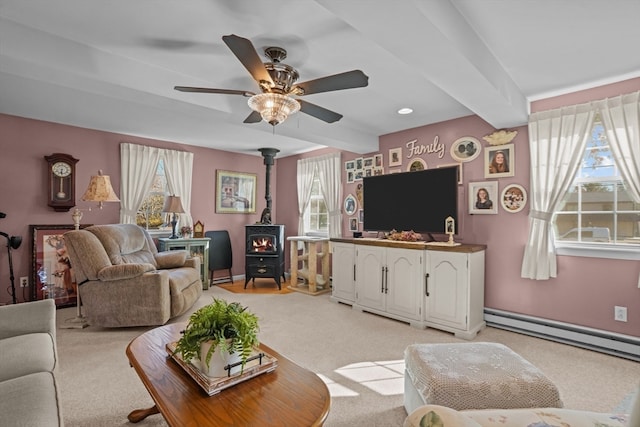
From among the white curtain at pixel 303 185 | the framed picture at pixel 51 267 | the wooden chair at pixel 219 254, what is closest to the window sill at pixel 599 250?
the white curtain at pixel 303 185

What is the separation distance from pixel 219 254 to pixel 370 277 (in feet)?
9.57

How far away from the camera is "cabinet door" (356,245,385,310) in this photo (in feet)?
12.5

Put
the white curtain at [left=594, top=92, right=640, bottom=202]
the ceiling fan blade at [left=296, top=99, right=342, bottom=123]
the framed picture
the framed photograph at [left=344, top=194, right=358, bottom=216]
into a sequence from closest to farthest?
the ceiling fan blade at [left=296, top=99, right=342, bottom=123] → the white curtain at [left=594, top=92, right=640, bottom=202] → the framed picture → the framed photograph at [left=344, top=194, right=358, bottom=216]

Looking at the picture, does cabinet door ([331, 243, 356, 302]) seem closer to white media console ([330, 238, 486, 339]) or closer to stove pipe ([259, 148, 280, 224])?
white media console ([330, 238, 486, 339])

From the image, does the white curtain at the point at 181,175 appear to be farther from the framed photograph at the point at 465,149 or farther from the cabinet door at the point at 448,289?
the framed photograph at the point at 465,149

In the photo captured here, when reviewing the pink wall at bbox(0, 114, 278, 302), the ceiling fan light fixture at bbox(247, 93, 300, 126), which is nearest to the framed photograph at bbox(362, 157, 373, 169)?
the ceiling fan light fixture at bbox(247, 93, 300, 126)

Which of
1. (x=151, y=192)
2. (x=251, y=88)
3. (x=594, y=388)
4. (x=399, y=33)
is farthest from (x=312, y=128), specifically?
(x=594, y=388)

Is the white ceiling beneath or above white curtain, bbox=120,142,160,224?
above

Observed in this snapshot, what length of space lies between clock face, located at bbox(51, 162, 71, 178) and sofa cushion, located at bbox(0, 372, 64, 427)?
3.61 meters

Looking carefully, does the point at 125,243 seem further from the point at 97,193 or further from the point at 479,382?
the point at 479,382

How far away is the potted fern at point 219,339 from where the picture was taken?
52.4 inches

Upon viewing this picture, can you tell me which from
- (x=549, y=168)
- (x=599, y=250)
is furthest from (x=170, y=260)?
A: (x=599, y=250)

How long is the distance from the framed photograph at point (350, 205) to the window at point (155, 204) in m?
2.90

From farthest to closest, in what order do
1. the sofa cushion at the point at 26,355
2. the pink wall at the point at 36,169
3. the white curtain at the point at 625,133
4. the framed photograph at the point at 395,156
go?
1. the framed photograph at the point at 395,156
2. the pink wall at the point at 36,169
3. the white curtain at the point at 625,133
4. the sofa cushion at the point at 26,355
